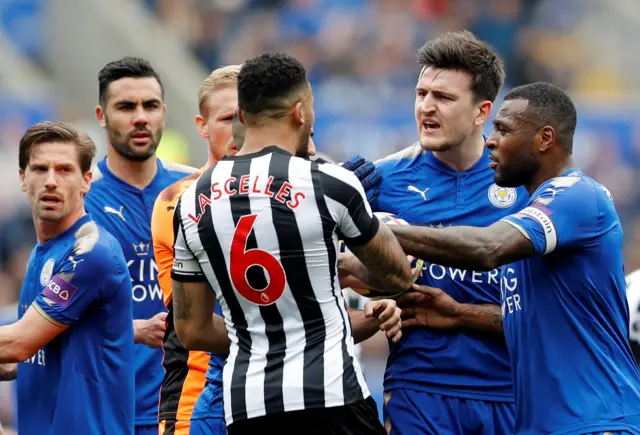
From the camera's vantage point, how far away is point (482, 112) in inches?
263

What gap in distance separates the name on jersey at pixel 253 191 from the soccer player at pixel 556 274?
0.74 meters

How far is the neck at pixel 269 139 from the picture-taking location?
16.6ft

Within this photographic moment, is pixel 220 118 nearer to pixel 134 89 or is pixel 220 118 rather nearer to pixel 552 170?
pixel 134 89

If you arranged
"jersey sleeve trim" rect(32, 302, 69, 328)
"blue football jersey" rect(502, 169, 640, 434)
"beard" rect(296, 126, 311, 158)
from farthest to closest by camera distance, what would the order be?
1. "jersey sleeve trim" rect(32, 302, 69, 328)
2. "blue football jersey" rect(502, 169, 640, 434)
3. "beard" rect(296, 126, 311, 158)

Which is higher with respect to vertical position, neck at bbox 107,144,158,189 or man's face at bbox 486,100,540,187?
neck at bbox 107,144,158,189

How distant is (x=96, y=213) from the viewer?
301 inches

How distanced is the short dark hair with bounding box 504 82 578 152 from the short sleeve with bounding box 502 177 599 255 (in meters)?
0.29

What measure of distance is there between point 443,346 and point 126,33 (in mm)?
12627

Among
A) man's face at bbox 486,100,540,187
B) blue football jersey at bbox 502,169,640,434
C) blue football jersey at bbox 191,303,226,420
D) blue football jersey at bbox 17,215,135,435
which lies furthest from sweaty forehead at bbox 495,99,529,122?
blue football jersey at bbox 17,215,135,435

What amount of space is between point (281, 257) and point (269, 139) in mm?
516

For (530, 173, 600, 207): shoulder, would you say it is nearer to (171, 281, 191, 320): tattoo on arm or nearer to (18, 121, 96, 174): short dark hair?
(171, 281, 191, 320): tattoo on arm

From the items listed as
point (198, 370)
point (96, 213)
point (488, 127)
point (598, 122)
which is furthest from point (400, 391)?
point (598, 122)

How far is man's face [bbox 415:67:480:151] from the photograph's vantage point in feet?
21.4

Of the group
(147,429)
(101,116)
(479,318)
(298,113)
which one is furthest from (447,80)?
(147,429)
